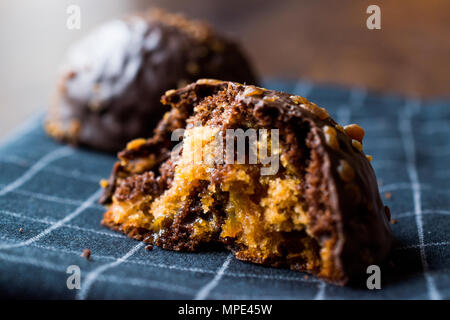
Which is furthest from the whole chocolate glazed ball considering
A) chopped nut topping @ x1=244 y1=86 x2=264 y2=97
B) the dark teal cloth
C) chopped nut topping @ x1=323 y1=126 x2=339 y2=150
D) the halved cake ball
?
chopped nut topping @ x1=323 y1=126 x2=339 y2=150

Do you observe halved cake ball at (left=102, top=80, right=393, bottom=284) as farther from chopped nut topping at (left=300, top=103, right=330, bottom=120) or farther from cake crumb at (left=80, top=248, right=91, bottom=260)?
cake crumb at (left=80, top=248, right=91, bottom=260)

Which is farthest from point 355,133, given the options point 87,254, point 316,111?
point 87,254

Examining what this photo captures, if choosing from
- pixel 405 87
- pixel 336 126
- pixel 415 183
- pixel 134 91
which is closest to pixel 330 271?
pixel 336 126

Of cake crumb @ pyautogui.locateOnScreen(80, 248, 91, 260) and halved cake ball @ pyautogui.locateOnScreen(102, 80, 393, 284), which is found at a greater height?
halved cake ball @ pyautogui.locateOnScreen(102, 80, 393, 284)

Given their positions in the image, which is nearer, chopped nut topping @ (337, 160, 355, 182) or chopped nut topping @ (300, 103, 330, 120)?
chopped nut topping @ (337, 160, 355, 182)

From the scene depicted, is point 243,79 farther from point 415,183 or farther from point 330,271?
point 330,271

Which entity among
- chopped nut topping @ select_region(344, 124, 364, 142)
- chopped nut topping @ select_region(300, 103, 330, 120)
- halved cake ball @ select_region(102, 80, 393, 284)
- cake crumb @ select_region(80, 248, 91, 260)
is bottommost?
cake crumb @ select_region(80, 248, 91, 260)

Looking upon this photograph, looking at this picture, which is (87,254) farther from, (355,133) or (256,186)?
(355,133)
